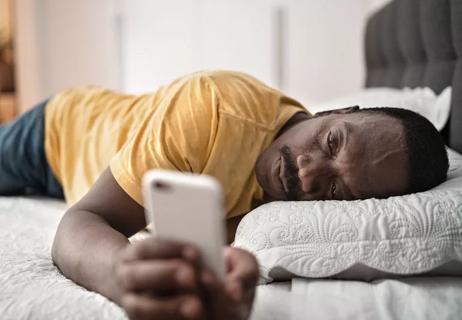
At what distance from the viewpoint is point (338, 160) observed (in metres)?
0.97

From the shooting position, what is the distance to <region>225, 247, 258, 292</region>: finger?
0.57 metres

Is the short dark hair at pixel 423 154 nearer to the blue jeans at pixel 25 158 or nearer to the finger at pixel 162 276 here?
the finger at pixel 162 276

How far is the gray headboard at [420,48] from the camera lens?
4.17ft

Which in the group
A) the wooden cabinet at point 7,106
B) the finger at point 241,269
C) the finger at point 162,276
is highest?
the finger at point 162,276

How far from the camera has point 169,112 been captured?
100cm

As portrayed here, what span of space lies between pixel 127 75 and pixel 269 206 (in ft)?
9.32

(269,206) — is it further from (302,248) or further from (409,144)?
(409,144)

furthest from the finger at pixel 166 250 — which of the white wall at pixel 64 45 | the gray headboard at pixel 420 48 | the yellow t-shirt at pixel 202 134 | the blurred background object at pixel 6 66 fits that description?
the blurred background object at pixel 6 66

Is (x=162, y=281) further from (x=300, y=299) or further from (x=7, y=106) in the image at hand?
(x=7, y=106)

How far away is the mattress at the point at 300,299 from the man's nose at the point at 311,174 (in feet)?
0.73

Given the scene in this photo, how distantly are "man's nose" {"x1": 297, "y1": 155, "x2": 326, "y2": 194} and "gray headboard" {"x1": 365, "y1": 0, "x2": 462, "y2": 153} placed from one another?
44cm

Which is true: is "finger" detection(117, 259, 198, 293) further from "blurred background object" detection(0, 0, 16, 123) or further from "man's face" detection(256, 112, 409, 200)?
"blurred background object" detection(0, 0, 16, 123)

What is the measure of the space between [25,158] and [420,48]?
4.02 ft

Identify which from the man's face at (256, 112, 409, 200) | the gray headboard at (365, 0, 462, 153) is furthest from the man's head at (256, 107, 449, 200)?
the gray headboard at (365, 0, 462, 153)
